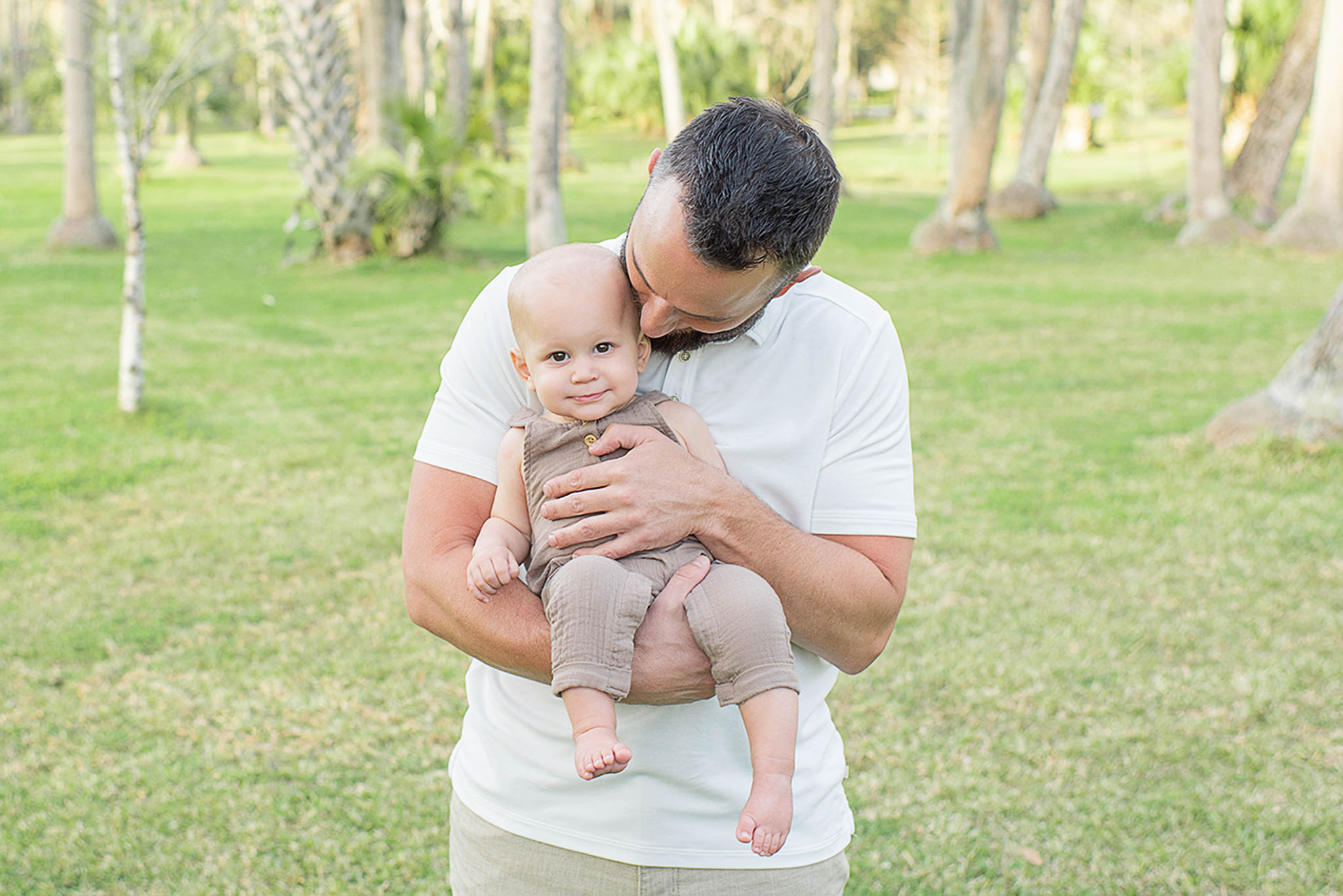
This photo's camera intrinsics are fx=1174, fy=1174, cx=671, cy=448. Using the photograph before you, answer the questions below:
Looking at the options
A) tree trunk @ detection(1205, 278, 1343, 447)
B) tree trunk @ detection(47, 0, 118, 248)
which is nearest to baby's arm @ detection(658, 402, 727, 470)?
tree trunk @ detection(1205, 278, 1343, 447)

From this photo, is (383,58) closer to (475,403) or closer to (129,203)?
(129,203)

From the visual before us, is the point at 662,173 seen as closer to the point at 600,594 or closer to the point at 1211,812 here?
the point at 600,594

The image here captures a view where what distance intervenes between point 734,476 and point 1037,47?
75.2 ft

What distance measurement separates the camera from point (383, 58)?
16.2 m

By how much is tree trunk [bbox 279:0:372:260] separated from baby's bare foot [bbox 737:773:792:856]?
529 inches

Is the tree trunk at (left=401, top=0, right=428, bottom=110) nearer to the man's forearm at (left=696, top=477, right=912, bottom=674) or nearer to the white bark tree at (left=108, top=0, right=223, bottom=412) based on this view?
the white bark tree at (left=108, top=0, right=223, bottom=412)

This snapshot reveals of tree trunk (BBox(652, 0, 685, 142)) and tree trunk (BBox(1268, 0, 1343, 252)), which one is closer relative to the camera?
tree trunk (BBox(1268, 0, 1343, 252))

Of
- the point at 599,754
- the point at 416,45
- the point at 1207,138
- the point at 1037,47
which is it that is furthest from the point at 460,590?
the point at 416,45

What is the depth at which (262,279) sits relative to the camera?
13.6 m

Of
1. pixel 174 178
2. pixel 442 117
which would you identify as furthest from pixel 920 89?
pixel 442 117

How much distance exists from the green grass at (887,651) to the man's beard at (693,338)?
2.25 m

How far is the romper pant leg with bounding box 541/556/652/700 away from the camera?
1668 millimetres

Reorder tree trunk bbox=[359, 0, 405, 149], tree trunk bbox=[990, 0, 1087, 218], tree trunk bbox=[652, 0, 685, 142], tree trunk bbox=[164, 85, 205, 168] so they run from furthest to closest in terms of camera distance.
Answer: tree trunk bbox=[164, 85, 205, 168], tree trunk bbox=[652, 0, 685, 142], tree trunk bbox=[990, 0, 1087, 218], tree trunk bbox=[359, 0, 405, 149]

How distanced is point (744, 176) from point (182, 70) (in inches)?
281
